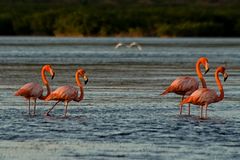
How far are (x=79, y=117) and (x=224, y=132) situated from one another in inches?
144

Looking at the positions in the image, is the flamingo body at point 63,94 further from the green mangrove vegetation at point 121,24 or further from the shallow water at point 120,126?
the green mangrove vegetation at point 121,24

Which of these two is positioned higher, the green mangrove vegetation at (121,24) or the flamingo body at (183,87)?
the green mangrove vegetation at (121,24)

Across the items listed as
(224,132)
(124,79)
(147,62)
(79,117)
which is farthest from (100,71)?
(224,132)

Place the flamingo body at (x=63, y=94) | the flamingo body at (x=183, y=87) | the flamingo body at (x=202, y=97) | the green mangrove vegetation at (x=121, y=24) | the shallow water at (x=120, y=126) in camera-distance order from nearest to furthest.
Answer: the shallow water at (x=120, y=126) < the flamingo body at (x=202, y=97) < the flamingo body at (x=63, y=94) < the flamingo body at (x=183, y=87) < the green mangrove vegetation at (x=121, y=24)

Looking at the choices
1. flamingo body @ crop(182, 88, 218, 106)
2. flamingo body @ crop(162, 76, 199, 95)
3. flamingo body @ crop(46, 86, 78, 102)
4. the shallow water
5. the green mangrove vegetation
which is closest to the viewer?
the shallow water

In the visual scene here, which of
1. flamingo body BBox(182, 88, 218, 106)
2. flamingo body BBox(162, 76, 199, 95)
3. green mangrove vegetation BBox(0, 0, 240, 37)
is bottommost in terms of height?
flamingo body BBox(182, 88, 218, 106)

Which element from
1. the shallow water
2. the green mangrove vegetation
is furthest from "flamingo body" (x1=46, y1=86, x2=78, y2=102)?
the green mangrove vegetation

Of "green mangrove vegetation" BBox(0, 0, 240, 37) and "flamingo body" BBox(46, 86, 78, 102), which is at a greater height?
"green mangrove vegetation" BBox(0, 0, 240, 37)

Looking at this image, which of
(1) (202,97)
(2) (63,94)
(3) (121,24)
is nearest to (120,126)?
(2) (63,94)

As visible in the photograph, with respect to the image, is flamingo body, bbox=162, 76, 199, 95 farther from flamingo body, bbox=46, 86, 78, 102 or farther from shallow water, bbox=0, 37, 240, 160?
flamingo body, bbox=46, 86, 78, 102

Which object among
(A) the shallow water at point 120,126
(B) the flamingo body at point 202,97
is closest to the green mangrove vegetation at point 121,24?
(A) the shallow water at point 120,126

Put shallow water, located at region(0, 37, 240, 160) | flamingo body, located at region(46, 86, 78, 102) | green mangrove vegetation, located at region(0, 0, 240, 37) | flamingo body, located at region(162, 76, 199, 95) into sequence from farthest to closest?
green mangrove vegetation, located at region(0, 0, 240, 37) → flamingo body, located at region(162, 76, 199, 95) → flamingo body, located at region(46, 86, 78, 102) → shallow water, located at region(0, 37, 240, 160)

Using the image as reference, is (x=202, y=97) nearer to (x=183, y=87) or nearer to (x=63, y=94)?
(x=183, y=87)

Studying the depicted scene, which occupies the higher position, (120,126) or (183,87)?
(183,87)
